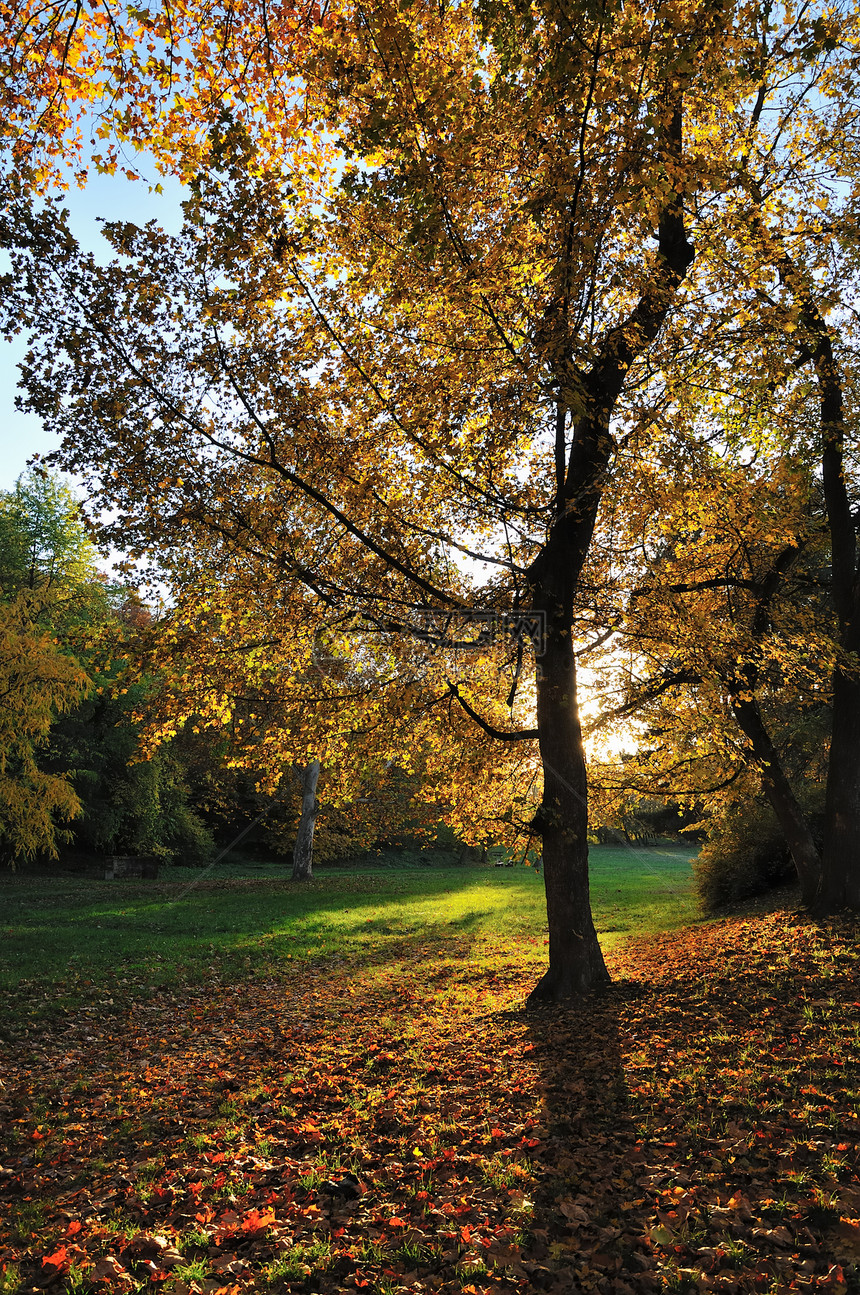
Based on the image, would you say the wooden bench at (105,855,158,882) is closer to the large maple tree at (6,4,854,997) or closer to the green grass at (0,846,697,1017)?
the green grass at (0,846,697,1017)

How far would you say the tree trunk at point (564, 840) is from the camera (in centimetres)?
862

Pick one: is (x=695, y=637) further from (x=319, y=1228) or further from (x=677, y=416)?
(x=319, y=1228)

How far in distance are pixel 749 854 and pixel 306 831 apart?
650 inches

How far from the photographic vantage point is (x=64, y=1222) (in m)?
4.30

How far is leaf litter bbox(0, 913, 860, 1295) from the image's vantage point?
11.8 feet

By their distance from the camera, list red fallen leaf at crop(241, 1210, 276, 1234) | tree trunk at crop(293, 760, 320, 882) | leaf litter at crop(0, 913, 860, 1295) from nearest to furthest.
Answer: leaf litter at crop(0, 913, 860, 1295) < red fallen leaf at crop(241, 1210, 276, 1234) < tree trunk at crop(293, 760, 320, 882)

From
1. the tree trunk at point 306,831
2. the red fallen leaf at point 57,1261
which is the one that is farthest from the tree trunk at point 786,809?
the tree trunk at point 306,831

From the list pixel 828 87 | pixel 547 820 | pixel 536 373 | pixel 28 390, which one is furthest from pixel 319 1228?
pixel 828 87

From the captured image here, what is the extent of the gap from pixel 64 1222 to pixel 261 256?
7.78 meters

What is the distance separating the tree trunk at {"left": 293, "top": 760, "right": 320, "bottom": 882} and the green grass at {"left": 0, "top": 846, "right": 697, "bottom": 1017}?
883 millimetres

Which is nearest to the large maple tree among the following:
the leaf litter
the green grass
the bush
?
the leaf litter

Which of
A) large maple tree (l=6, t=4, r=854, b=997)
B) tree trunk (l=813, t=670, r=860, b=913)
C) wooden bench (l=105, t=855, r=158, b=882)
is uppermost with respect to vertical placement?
large maple tree (l=6, t=4, r=854, b=997)

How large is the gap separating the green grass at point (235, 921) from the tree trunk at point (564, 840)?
A: 6.36m

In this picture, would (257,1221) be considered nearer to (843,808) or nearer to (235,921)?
(843,808)
